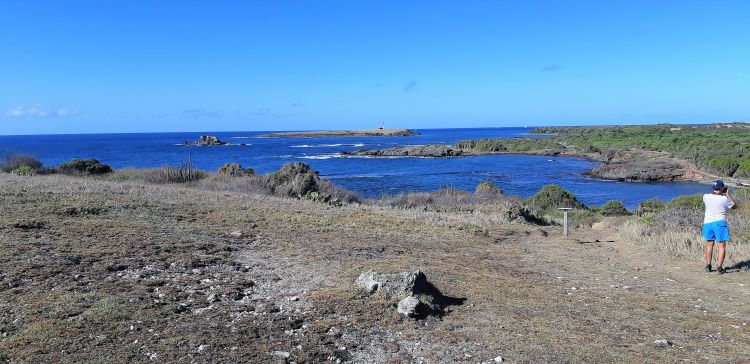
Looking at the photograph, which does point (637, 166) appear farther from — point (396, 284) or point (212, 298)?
point (212, 298)

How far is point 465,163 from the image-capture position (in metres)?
76.6

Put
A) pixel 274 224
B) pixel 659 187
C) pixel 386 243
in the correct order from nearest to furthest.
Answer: pixel 386 243 < pixel 274 224 < pixel 659 187

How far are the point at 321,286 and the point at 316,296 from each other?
66 centimetres

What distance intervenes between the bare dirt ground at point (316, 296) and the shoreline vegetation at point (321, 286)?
34 mm

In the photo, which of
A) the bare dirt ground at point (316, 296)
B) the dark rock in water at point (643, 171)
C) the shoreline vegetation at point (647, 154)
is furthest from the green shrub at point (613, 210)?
the dark rock in water at point (643, 171)

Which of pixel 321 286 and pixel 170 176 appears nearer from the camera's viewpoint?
pixel 321 286

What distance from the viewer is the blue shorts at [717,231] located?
33.1 feet

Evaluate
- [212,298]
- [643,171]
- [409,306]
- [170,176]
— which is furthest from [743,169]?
[212,298]

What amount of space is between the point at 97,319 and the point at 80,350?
884 millimetres

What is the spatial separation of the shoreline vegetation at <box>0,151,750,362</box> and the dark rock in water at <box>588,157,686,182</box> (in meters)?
41.7

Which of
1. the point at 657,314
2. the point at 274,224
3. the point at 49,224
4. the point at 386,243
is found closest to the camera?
the point at 657,314

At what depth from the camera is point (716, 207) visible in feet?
33.4

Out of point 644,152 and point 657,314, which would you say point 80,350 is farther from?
point 644,152

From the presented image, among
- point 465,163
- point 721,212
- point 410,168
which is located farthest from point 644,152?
point 721,212
